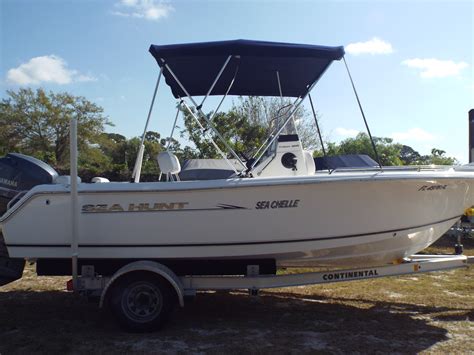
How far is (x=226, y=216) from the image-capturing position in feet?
12.4

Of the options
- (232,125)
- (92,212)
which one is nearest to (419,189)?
(92,212)

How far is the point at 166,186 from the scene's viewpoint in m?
3.79

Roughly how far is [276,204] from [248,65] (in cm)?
175

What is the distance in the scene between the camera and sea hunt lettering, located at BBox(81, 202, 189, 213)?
12.5ft

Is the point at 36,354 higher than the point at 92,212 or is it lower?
lower

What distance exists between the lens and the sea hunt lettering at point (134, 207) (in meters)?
3.80

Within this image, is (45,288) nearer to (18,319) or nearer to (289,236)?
(18,319)

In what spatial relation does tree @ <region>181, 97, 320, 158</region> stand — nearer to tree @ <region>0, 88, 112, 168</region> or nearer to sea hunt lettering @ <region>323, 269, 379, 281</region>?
sea hunt lettering @ <region>323, 269, 379, 281</region>

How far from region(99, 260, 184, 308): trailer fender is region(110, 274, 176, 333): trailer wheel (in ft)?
0.26

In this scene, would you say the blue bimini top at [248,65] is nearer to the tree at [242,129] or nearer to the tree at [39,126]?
the tree at [242,129]

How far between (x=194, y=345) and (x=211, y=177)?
1.55m

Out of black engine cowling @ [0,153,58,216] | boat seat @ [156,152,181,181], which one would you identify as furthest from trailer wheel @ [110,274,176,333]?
black engine cowling @ [0,153,58,216]

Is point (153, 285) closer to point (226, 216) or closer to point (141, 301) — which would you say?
point (141, 301)

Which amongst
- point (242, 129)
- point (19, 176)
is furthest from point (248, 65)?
point (242, 129)
